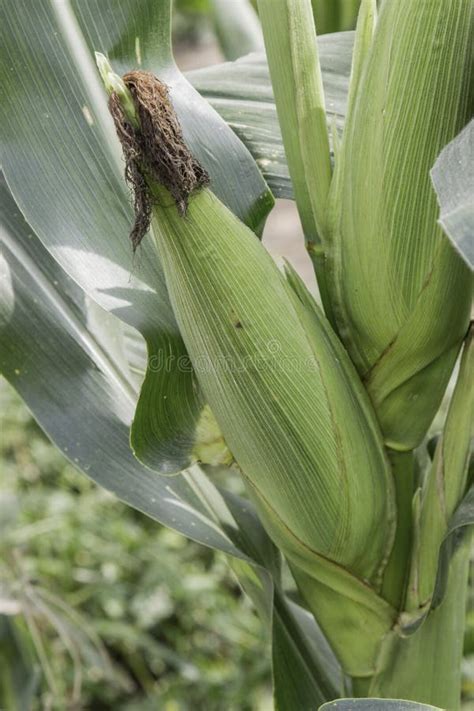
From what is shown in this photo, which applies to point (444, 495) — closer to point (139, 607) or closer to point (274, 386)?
point (274, 386)

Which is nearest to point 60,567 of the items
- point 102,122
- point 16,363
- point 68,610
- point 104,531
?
point 104,531

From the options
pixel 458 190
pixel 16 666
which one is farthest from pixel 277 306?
pixel 16 666

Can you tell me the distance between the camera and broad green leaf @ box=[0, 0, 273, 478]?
0.57m

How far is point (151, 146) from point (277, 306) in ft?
0.38

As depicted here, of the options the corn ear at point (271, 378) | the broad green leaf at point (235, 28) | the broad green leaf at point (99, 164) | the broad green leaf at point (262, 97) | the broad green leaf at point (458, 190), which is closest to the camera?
the broad green leaf at point (458, 190)

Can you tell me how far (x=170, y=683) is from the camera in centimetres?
153

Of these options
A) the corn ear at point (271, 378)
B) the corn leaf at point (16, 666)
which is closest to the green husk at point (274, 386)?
the corn ear at point (271, 378)

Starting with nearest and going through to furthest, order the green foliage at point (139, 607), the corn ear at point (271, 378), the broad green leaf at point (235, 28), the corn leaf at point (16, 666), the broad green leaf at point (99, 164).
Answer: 1. the corn ear at point (271, 378)
2. the broad green leaf at point (99, 164)
3. the corn leaf at point (16, 666)
4. the broad green leaf at point (235, 28)
5. the green foliage at point (139, 607)

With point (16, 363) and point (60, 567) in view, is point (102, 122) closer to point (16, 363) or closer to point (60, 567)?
point (16, 363)

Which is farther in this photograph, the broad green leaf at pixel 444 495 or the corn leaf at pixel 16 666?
the corn leaf at pixel 16 666

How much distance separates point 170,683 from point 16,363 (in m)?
1.05

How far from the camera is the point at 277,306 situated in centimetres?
50

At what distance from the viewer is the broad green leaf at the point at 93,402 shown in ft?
2.10

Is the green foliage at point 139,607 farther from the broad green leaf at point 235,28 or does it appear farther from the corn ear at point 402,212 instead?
the corn ear at point 402,212
